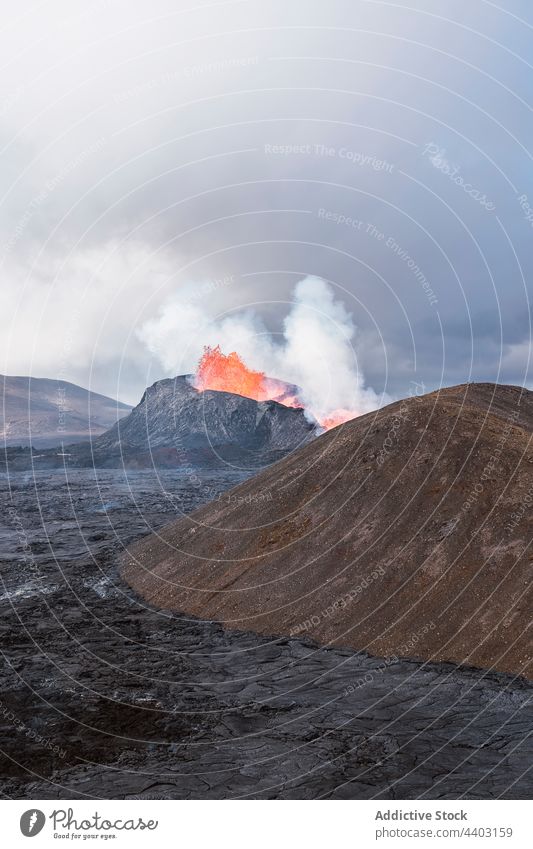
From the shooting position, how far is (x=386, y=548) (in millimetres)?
19422

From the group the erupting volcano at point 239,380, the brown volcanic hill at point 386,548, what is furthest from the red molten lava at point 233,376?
the brown volcanic hill at point 386,548

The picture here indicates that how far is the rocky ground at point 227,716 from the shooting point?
9.88 metres

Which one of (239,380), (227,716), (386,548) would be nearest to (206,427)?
(239,380)

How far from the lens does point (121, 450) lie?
334ft

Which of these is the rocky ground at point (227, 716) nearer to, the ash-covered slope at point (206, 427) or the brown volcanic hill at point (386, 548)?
the brown volcanic hill at point (386, 548)

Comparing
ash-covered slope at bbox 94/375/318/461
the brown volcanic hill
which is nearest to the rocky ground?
the brown volcanic hill

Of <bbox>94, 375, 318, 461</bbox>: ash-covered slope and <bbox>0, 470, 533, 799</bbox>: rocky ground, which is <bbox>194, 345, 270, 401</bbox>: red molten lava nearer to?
<bbox>94, 375, 318, 461</bbox>: ash-covered slope

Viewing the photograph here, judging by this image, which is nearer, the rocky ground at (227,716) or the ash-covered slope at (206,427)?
the rocky ground at (227,716)

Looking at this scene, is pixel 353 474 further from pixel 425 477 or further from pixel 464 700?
pixel 464 700

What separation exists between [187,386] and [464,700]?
111m

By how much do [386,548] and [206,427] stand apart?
91.2 m

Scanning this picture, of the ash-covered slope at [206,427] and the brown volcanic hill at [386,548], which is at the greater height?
the ash-covered slope at [206,427]

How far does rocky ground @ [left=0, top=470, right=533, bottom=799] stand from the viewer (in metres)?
9.88

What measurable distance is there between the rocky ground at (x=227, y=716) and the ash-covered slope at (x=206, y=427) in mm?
76344
